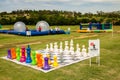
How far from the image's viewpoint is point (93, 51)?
36.1ft

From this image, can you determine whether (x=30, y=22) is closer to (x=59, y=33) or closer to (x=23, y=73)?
(x=59, y=33)

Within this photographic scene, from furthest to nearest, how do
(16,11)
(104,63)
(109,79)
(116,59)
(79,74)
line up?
(16,11), (116,59), (104,63), (79,74), (109,79)

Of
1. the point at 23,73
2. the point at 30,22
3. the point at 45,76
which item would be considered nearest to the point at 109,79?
the point at 45,76

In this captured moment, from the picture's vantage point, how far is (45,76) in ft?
31.9

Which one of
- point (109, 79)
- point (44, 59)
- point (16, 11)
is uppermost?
point (16, 11)

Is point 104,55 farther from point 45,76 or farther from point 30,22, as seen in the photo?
point 30,22

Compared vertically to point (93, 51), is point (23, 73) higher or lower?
lower

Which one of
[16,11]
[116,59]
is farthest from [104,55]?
[16,11]

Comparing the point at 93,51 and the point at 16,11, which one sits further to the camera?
the point at 16,11

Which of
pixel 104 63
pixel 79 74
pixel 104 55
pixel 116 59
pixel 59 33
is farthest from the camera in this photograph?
pixel 59 33

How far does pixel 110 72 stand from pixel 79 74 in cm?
150

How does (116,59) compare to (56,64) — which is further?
(116,59)

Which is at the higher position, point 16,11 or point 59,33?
point 16,11

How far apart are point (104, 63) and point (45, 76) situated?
12.7 ft
